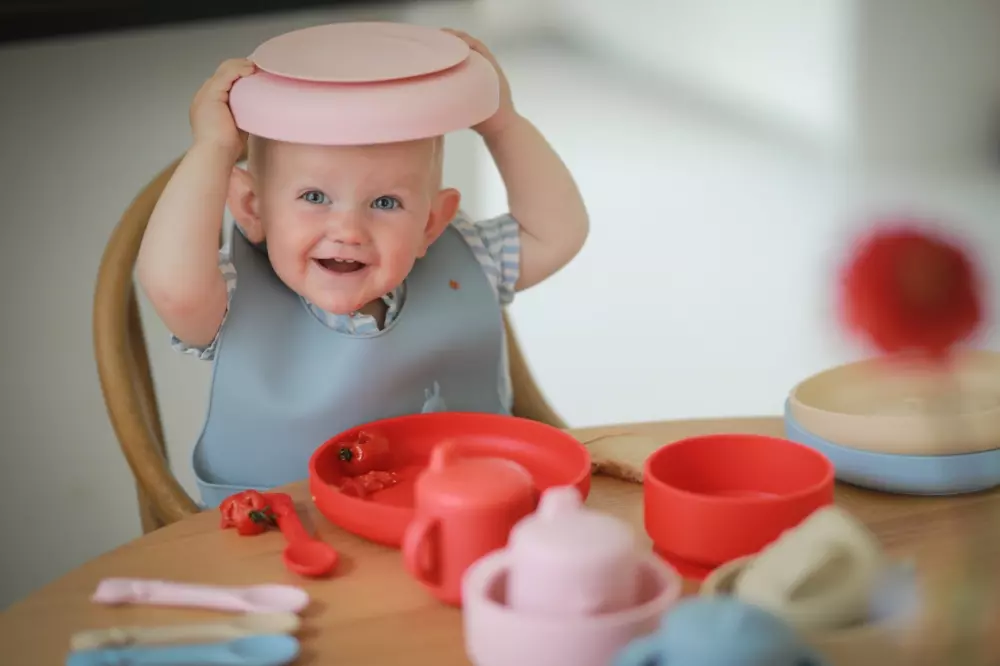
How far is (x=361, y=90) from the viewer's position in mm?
862

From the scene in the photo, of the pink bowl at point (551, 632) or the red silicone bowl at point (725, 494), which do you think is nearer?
the pink bowl at point (551, 632)

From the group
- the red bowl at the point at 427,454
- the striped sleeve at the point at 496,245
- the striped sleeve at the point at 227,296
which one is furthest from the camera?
the striped sleeve at the point at 496,245

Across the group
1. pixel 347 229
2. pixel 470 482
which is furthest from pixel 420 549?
pixel 347 229

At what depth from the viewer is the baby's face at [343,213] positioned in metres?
0.91

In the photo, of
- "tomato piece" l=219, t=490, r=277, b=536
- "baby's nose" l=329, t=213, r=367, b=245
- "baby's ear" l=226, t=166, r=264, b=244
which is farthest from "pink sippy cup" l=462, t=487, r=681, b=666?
"baby's ear" l=226, t=166, r=264, b=244

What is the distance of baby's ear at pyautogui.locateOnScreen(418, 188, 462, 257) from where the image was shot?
1.02 metres

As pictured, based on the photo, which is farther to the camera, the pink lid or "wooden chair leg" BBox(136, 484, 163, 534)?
"wooden chair leg" BBox(136, 484, 163, 534)

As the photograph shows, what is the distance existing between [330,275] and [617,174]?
2.07 m

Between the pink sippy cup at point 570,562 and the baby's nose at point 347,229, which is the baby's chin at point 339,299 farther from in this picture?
the pink sippy cup at point 570,562

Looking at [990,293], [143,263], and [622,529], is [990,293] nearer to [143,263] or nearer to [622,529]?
[622,529]

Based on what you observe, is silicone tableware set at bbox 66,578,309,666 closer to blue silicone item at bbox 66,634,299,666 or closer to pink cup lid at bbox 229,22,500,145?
blue silicone item at bbox 66,634,299,666

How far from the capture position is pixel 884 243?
426 millimetres

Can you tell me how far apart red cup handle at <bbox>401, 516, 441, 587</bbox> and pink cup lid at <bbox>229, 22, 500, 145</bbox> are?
0.30m

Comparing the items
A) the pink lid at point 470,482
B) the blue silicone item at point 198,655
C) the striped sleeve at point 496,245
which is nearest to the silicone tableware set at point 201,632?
the blue silicone item at point 198,655
